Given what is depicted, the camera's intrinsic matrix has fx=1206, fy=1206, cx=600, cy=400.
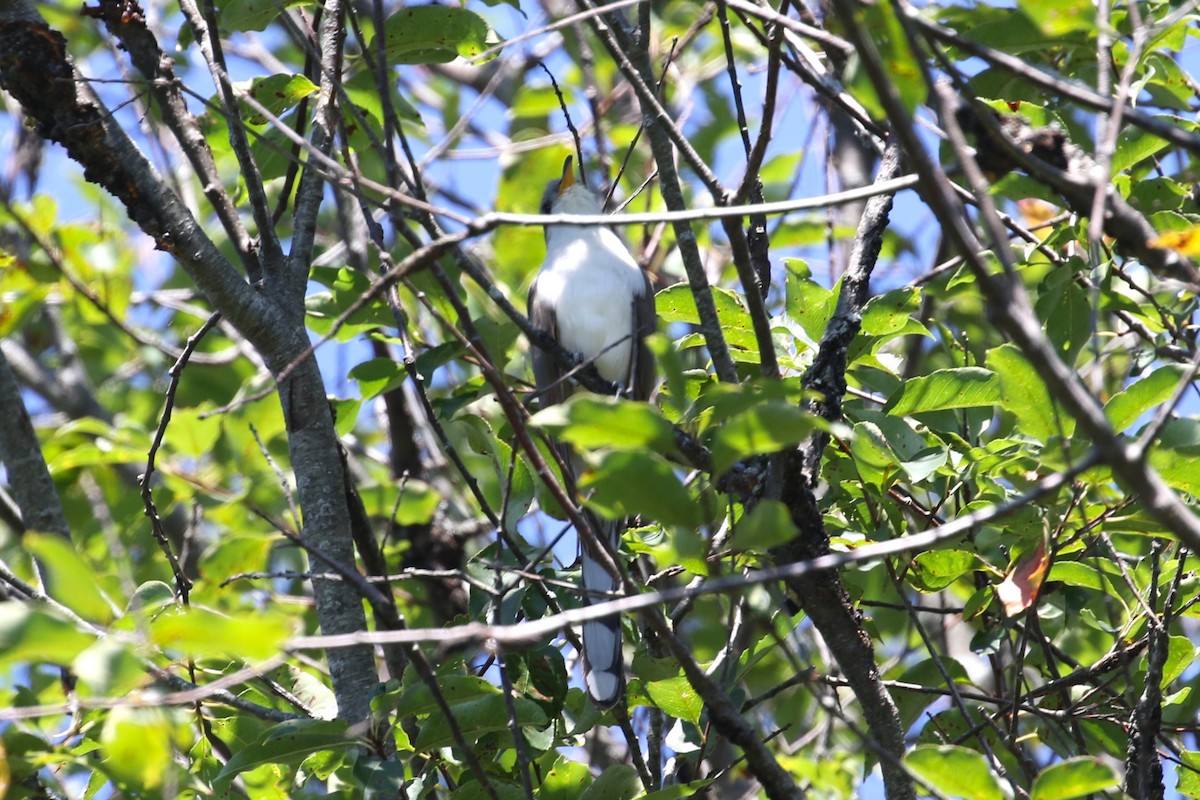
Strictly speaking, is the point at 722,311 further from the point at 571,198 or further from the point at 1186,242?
the point at 571,198

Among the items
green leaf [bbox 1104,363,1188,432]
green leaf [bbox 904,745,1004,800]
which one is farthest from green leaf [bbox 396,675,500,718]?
green leaf [bbox 1104,363,1188,432]

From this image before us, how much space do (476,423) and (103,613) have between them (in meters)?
1.86

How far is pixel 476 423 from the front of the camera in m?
3.42

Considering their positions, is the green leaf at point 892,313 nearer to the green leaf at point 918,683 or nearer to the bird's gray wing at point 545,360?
the green leaf at point 918,683

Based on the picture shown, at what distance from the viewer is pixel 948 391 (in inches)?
111

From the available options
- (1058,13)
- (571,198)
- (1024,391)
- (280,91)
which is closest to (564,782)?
(1024,391)

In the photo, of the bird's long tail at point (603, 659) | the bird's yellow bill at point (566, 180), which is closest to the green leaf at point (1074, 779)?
the bird's long tail at point (603, 659)

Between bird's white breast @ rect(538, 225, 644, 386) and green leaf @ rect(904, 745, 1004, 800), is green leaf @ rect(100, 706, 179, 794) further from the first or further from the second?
bird's white breast @ rect(538, 225, 644, 386)

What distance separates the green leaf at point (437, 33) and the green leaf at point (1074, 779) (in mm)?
2271

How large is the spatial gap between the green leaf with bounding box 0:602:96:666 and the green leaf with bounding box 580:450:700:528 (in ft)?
2.44

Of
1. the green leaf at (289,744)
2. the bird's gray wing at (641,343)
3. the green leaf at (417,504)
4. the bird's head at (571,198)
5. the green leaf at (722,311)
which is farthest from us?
the bird's head at (571,198)

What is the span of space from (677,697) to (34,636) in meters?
1.70

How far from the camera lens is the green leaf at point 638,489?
1.86 metres

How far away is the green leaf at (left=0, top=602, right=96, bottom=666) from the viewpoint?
154 cm
